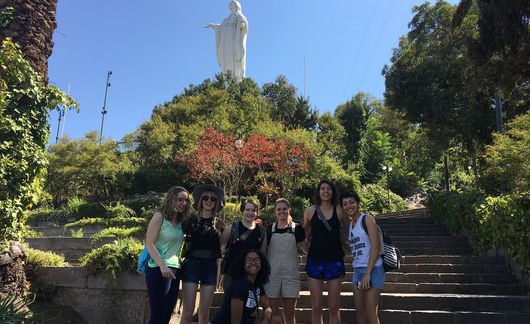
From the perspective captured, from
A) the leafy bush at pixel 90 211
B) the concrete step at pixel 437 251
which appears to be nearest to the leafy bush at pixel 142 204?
the leafy bush at pixel 90 211

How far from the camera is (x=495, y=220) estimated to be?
25.0 feet

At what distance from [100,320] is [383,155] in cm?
2746

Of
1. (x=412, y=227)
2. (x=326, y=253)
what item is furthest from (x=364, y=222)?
(x=412, y=227)

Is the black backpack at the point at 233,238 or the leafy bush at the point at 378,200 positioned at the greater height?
the leafy bush at the point at 378,200

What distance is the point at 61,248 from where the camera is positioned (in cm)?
955

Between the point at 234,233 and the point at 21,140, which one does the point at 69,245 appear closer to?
the point at 21,140

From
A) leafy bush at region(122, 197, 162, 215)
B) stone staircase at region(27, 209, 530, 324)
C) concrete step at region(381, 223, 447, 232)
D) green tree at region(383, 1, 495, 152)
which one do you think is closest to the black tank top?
stone staircase at region(27, 209, 530, 324)

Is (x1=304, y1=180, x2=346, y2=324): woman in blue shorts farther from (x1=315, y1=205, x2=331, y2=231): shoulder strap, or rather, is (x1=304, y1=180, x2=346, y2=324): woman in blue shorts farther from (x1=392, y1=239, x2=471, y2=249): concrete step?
(x1=392, y1=239, x2=471, y2=249): concrete step

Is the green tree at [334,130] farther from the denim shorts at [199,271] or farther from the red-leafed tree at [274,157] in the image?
the denim shorts at [199,271]

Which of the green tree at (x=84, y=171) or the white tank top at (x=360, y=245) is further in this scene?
the green tree at (x=84, y=171)

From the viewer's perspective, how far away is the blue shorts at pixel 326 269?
412 cm

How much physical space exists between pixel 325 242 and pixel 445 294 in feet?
10.8

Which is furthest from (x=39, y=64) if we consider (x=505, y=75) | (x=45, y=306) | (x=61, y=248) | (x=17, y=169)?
(x=505, y=75)

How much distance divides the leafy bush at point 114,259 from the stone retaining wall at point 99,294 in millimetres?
82
